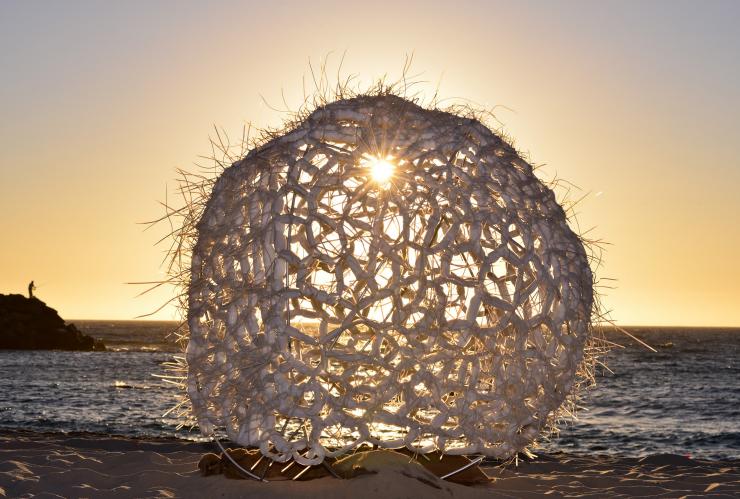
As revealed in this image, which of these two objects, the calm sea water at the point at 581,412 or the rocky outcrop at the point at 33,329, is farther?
the rocky outcrop at the point at 33,329

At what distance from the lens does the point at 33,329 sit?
241 feet

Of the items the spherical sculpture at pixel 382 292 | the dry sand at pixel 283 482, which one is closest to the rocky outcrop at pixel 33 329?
the dry sand at pixel 283 482

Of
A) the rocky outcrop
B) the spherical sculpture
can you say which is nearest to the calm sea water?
the spherical sculpture

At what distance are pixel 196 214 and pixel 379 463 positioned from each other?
3.57 meters

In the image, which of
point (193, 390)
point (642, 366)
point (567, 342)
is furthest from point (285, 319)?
point (642, 366)

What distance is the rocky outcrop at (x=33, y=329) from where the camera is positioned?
72.3 meters

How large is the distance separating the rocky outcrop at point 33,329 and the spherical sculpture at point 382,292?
226ft

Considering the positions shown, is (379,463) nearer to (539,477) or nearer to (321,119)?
(539,477)

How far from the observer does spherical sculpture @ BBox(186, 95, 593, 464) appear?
329 inches

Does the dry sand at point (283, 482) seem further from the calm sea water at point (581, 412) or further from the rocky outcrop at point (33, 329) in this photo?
the rocky outcrop at point (33, 329)

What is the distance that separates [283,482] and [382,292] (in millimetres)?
2723

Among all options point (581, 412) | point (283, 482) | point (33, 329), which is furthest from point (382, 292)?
point (33, 329)

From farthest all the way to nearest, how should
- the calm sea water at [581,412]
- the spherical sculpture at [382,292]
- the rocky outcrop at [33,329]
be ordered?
the rocky outcrop at [33,329] < the calm sea water at [581,412] < the spherical sculpture at [382,292]

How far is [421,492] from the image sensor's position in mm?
9117
